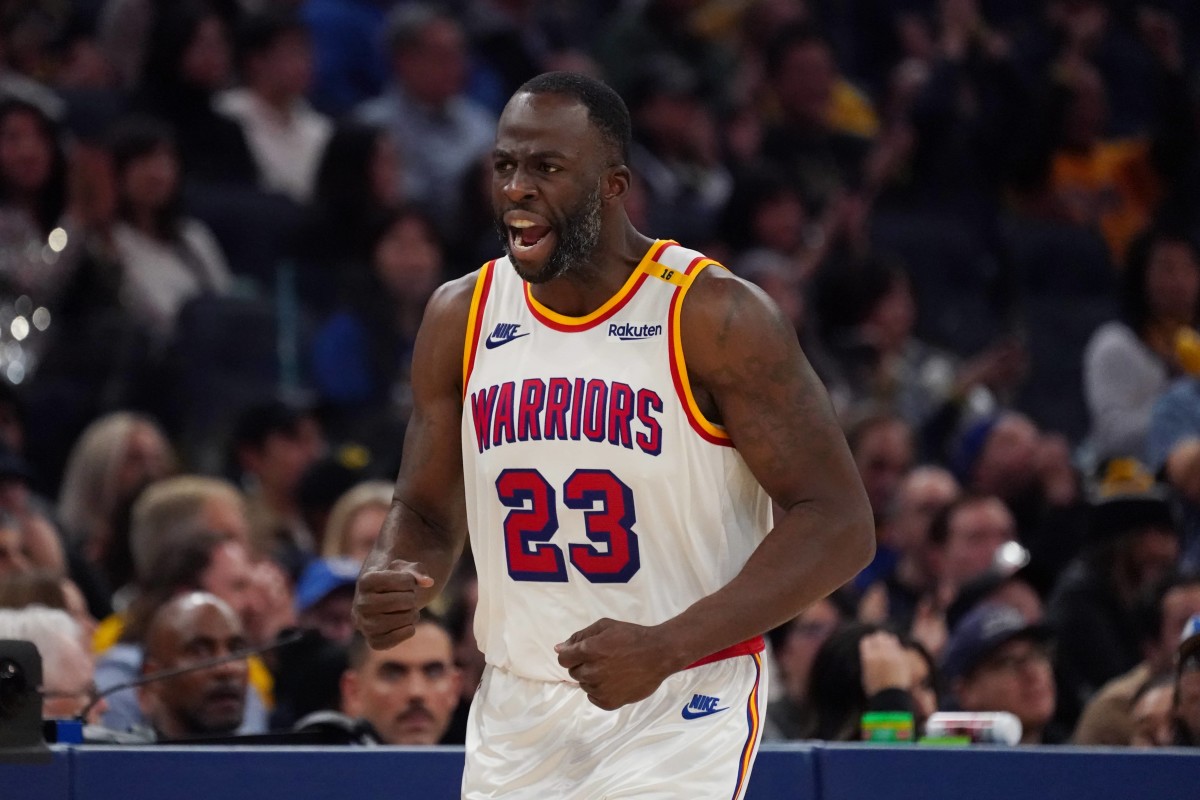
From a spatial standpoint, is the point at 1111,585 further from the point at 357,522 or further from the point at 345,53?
the point at 345,53

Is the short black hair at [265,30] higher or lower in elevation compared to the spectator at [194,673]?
higher

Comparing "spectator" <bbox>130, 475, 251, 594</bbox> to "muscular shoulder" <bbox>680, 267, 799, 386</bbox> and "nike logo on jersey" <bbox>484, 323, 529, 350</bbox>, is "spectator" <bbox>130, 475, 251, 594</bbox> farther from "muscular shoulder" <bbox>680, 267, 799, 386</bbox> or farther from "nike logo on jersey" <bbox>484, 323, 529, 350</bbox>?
"muscular shoulder" <bbox>680, 267, 799, 386</bbox>

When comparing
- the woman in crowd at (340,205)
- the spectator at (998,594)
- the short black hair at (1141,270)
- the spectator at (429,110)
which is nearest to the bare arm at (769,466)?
the spectator at (998,594)

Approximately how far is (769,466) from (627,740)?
580 mm

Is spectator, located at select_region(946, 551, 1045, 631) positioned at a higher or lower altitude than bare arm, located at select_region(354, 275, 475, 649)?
lower

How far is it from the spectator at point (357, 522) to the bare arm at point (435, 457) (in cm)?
334

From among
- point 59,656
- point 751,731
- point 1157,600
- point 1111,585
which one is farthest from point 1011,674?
point 59,656

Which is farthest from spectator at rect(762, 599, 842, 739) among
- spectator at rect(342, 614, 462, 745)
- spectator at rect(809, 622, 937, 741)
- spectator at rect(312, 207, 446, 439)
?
spectator at rect(312, 207, 446, 439)

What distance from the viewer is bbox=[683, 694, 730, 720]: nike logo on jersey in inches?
145

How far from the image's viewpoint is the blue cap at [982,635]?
6.54m

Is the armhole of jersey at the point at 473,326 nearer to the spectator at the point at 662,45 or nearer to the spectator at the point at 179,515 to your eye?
the spectator at the point at 179,515

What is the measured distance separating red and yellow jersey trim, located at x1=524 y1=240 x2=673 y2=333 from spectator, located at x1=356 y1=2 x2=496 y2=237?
6791 millimetres

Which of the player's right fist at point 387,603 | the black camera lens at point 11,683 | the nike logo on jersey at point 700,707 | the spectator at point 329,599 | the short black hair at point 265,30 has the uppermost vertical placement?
the short black hair at point 265,30

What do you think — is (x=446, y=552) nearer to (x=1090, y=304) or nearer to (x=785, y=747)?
(x=785, y=747)
